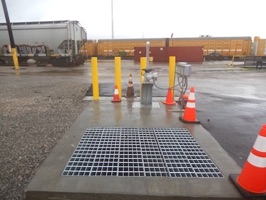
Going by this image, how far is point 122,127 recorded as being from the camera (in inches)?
162

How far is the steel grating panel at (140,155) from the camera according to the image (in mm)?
2627

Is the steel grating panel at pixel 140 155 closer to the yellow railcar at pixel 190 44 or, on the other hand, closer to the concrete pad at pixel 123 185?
the concrete pad at pixel 123 185

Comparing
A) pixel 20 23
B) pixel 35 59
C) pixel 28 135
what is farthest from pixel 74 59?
pixel 28 135

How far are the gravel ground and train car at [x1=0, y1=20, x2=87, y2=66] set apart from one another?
1426cm

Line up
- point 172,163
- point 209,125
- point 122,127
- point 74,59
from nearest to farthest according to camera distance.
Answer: point 172,163, point 122,127, point 209,125, point 74,59

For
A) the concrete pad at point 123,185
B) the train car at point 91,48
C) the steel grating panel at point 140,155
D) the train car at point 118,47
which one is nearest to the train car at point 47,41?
the train car at point 91,48

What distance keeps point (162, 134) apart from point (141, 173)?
1295 millimetres

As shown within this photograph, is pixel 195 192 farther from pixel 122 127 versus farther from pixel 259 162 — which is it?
pixel 122 127

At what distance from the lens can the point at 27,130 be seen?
13.4 ft

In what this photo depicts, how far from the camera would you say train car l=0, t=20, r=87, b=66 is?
2028 cm

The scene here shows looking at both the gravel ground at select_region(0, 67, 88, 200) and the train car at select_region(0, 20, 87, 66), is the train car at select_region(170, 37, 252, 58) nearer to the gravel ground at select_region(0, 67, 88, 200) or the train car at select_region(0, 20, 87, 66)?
the train car at select_region(0, 20, 87, 66)

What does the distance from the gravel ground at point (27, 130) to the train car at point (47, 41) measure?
46.8ft

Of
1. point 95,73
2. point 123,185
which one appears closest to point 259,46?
point 95,73

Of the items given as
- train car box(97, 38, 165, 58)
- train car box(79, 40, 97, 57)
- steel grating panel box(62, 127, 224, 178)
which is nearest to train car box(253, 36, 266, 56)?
train car box(97, 38, 165, 58)
